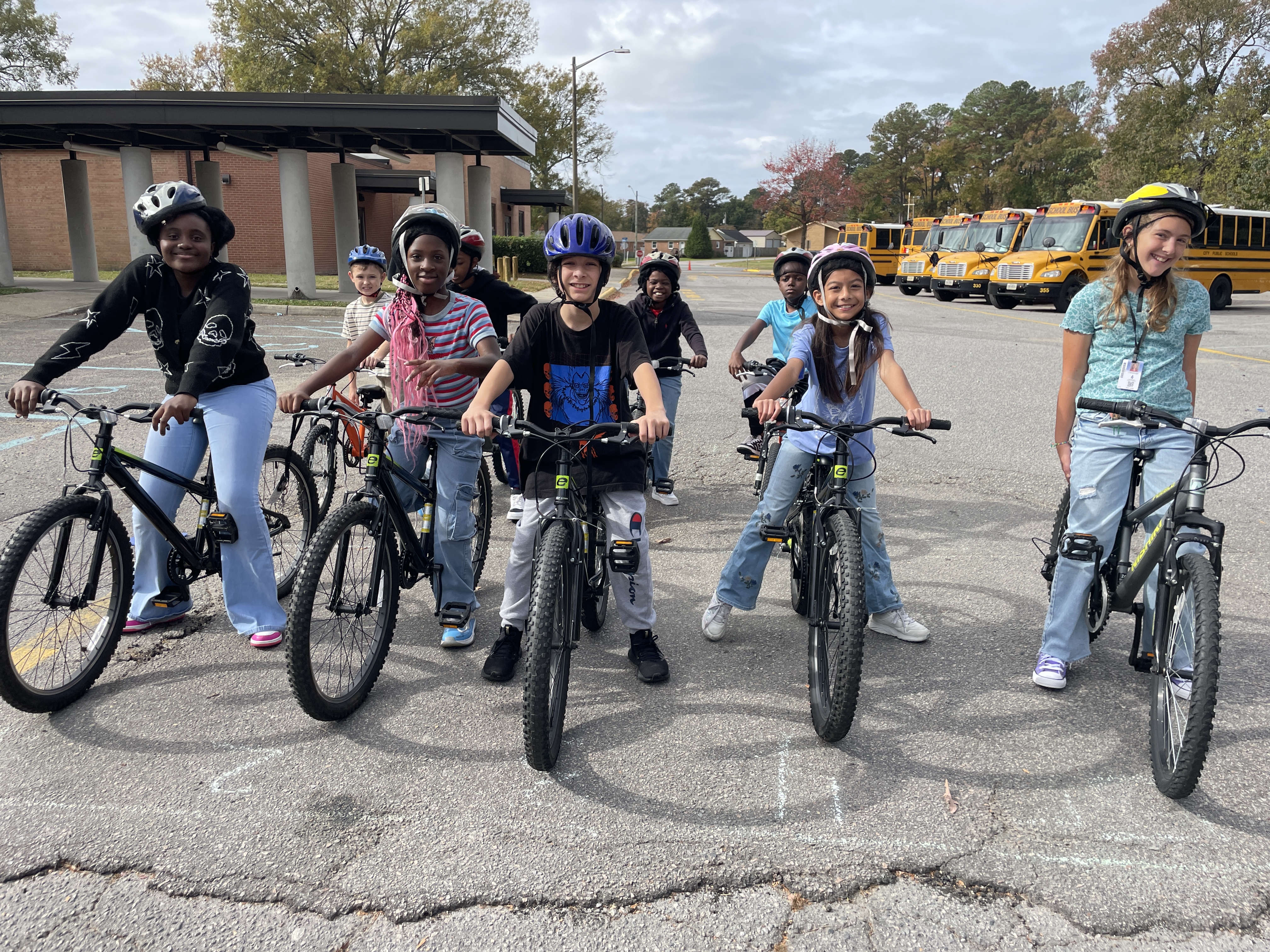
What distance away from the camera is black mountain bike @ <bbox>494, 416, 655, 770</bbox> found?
3.03 m

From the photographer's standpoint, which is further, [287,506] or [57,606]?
[287,506]

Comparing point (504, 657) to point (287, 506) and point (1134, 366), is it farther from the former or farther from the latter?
point (1134, 366)

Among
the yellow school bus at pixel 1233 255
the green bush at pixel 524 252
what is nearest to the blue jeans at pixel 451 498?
the yellow school bus at pixel 1233 255

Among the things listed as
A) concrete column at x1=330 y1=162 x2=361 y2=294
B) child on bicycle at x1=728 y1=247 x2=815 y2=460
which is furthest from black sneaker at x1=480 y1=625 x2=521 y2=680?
concrete column at x1=330 y1=162 x2=361 y2=294

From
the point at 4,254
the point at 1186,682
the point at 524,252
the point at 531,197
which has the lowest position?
the point at 1186,682

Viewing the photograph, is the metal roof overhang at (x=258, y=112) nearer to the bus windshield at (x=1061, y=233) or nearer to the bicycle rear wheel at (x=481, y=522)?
the bus windshield at (x=1061, y=233)

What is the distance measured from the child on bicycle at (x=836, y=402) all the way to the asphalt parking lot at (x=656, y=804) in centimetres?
29

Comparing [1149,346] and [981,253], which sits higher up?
[981,253]

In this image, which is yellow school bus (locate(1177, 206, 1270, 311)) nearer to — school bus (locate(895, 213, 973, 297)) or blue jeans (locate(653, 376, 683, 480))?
school bus (locate(895, 213, 973, 297))

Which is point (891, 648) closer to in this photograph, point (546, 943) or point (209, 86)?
point (546, 943)

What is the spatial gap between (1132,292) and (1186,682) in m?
1.62

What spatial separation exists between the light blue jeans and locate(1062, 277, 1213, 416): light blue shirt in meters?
3.56

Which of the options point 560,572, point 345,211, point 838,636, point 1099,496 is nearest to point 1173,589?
point 1099,496

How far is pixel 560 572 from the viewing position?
3.21 metres
